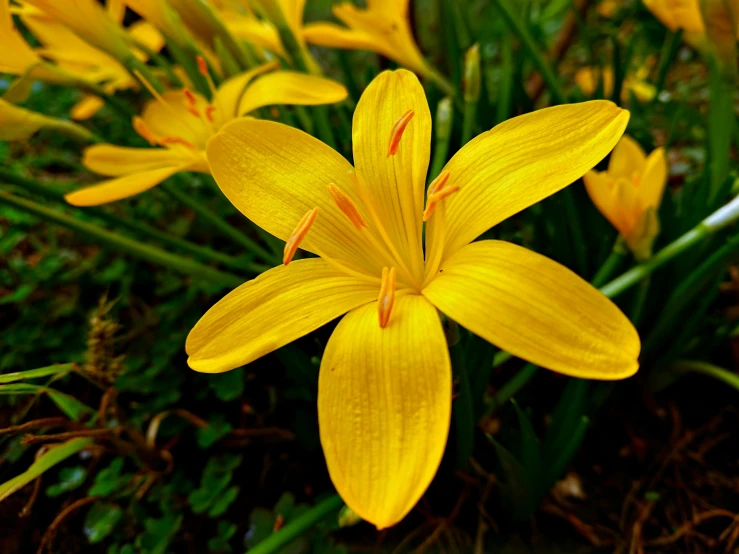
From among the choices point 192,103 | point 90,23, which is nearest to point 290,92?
point 192,103

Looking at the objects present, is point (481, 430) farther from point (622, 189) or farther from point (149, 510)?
point (149, 510)

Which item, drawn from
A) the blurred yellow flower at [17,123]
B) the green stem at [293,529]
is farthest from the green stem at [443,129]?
the blurred yellow flower at [17,123]

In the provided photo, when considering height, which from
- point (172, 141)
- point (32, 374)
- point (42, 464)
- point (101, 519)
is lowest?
point (101, 519)

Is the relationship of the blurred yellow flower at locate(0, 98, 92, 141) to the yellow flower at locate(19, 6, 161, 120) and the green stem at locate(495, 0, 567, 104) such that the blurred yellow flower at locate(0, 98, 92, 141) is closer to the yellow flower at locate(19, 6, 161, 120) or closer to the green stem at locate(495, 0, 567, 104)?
the yellow flower at locate(19, 6, 161, 120)

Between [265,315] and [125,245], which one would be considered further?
→ [125,245]

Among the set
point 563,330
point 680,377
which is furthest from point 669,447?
point 563,330

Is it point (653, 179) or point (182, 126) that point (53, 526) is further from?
point (653, 179)
